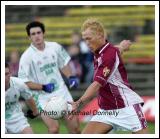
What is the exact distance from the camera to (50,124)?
37.8ft

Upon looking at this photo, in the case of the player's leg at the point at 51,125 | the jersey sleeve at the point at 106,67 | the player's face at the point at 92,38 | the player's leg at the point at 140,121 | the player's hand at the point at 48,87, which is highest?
the player's face at the point at 92,38

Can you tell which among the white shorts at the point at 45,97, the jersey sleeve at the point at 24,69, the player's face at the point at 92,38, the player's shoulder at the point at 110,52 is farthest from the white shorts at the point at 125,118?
the jersey sleeve at the point at 24,69

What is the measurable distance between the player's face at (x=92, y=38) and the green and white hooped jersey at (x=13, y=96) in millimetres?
1877

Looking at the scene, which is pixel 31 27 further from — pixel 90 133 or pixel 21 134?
pixel 90 133

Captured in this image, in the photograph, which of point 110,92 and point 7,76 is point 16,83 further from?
point 110,92

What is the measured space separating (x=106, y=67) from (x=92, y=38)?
1.41ft

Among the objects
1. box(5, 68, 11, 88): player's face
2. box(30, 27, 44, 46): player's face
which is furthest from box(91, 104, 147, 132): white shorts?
box(30, 27, 44, 46): player's face

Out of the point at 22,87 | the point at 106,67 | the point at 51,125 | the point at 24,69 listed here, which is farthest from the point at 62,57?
the point at 106,67

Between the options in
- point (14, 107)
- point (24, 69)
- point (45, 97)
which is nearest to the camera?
point (14, 107)

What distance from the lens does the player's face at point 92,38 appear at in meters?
8.98

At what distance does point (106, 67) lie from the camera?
894cm

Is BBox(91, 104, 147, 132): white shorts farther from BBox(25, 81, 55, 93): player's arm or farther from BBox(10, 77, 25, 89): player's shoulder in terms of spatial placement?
BBox(25, 81, 55, 93): player's arm

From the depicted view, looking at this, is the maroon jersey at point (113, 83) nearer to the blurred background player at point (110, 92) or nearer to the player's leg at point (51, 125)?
the blurred background player at point (110, 92)

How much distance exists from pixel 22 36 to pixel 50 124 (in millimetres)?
11645
